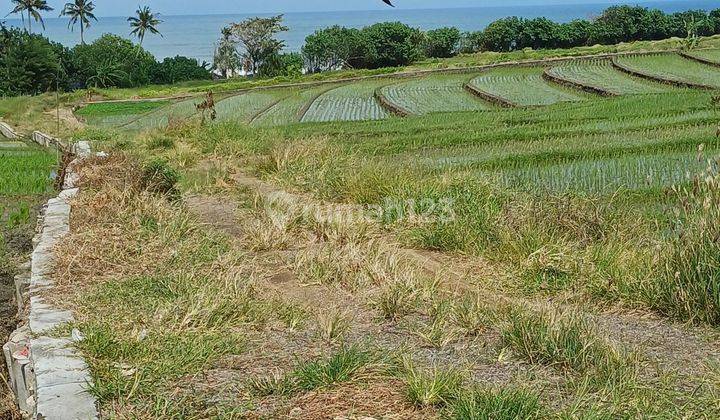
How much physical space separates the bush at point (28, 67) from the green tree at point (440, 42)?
2044cm

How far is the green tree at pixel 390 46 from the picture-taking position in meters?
42.6

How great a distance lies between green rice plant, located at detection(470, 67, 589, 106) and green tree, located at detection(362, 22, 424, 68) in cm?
1370

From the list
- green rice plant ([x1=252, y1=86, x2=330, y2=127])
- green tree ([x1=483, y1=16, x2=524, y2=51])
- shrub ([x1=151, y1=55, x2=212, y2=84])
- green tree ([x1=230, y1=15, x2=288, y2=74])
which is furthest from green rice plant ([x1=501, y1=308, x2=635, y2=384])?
green tree ([x1=483, y1=16, x2=524, y2=51])

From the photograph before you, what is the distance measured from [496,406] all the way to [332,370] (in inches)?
31.2

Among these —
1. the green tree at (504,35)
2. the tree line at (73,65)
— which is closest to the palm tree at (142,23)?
the tree line at (73,65)

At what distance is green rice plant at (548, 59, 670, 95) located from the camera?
20844 millimetres

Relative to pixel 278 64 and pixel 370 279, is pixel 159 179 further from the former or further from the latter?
pixel 278 64

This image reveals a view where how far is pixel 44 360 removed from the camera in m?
3.81

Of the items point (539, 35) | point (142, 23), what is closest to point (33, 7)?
point (142, 23)

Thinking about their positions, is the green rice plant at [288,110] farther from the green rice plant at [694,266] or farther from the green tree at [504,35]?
the green tree at [504,35]

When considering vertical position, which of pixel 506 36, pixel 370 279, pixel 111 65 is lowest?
pixel 370 279

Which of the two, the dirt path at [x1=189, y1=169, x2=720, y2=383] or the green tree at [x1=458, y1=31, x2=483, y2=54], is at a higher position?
the green tree at [x1=458, y1=31, x2=483, y2=54]

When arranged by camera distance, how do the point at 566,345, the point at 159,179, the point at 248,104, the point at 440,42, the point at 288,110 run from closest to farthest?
the point at 566,345
the point at 159,179
the point at 288,110
the point at 248,104
the point at 440,42

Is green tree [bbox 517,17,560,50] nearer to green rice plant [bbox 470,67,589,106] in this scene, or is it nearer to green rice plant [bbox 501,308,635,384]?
green rice plant [bbox 470,67,589,106]
